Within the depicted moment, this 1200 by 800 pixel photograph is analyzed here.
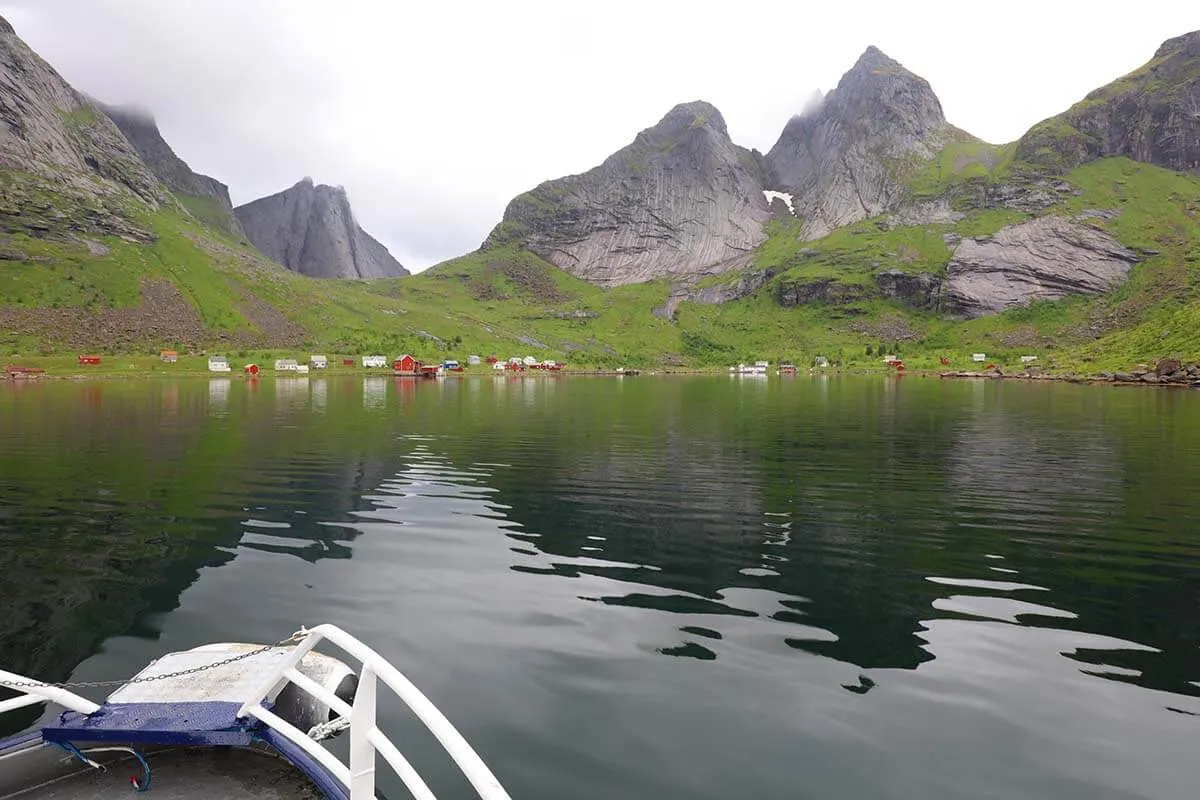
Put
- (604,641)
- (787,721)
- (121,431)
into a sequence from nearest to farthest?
(787,721) → (604,641) → (121,431)

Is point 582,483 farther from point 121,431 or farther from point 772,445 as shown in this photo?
point 121,431

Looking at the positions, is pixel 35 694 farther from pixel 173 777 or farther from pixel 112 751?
pixel 173 777

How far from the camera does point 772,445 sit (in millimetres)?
50344

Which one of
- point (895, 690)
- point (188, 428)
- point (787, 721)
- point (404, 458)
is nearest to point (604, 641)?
point (787, 721)

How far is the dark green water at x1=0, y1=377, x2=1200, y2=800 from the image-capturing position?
37.2 feet

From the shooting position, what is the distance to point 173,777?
9008 millimetres

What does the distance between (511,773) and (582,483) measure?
82.5 feet

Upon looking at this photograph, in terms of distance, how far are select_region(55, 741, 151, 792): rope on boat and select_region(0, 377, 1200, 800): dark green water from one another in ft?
13.2

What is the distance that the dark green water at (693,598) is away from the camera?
37.2 feet

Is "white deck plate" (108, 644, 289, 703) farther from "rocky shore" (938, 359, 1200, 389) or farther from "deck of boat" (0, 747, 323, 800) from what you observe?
"rocky shore" (938, 359, 1200, 389)

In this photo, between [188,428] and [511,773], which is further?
[188,428]

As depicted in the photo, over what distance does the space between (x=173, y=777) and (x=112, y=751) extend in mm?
1522

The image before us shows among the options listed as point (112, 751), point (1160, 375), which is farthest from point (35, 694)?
point (1160, 375)

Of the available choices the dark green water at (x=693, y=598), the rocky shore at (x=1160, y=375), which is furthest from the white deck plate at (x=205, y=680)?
the rocky shore at (x=1160, y=375)
